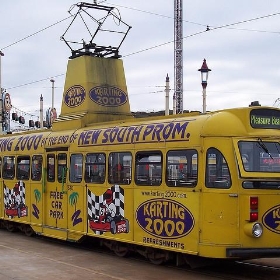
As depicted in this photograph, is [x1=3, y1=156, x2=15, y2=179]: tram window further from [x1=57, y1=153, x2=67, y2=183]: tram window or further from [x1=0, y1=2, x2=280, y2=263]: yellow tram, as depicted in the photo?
[x1=57, y1=153, x2=67, y2=183]: tram window

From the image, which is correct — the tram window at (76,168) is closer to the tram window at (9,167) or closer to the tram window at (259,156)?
the tram window at (9,167)

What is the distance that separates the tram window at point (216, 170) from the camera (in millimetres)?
10211

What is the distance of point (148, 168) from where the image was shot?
11.6 m

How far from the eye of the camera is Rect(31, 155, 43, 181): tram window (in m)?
15.5

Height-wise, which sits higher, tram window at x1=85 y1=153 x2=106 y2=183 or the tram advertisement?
tram window at x1=85 y1=153 x2=106 y2=183

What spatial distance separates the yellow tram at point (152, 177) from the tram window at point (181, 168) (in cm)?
2

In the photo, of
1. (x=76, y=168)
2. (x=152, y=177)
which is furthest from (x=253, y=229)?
(x=76, y=168)

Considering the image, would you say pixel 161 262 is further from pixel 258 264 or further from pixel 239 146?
pixel 239 146

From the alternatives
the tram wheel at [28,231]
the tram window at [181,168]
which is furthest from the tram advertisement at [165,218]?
the tram wheel at [28,231]

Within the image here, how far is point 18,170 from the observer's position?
1677cm

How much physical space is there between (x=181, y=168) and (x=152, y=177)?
A: 840 mm

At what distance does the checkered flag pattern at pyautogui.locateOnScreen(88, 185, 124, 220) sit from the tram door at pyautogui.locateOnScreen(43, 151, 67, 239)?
116 cm

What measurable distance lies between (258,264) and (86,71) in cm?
671

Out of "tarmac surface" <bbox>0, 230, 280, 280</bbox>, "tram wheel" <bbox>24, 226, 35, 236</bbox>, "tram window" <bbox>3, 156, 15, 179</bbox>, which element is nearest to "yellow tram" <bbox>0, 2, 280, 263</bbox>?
"tram wheel" <bbox>24, 226, 35, 236</bbox>
